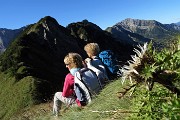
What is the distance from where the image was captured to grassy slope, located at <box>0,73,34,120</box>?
96.5m

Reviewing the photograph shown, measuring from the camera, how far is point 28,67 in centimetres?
11944

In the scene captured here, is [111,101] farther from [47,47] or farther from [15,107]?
[47,47]

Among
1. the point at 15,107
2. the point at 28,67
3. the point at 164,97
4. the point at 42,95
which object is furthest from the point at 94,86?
the point at 28,67

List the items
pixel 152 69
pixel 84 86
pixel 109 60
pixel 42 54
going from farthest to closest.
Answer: pixel 42 54
pixel 109 60
pixel 84 86
pixel 152 69

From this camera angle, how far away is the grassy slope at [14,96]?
96500 millimetres

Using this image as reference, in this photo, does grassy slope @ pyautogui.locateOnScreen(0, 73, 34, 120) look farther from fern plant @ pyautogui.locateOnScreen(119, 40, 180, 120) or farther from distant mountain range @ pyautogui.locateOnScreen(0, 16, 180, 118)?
fern plant @ pyautogui.locateOnScreen(119, 40, 180, 120)

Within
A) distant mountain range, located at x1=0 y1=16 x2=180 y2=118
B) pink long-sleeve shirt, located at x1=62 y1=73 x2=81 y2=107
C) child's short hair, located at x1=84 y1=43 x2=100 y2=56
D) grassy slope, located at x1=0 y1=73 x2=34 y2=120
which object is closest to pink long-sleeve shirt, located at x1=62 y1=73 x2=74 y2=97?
pink long-sleeve shirt, located at x1=62 y1=73 x2=81 y2=107

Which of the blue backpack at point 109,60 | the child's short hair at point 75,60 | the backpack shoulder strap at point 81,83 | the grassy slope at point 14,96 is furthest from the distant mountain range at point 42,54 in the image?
the backpack shoulder strap at point 81,83

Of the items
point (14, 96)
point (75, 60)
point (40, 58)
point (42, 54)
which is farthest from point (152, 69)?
point (42, 54)

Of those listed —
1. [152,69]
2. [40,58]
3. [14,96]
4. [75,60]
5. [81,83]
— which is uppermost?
[40,58]

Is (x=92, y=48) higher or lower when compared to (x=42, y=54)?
lower

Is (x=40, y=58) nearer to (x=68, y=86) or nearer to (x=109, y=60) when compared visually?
(x=109, y=60)

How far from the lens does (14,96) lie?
105 metres

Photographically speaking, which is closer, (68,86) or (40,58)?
(68,86)
